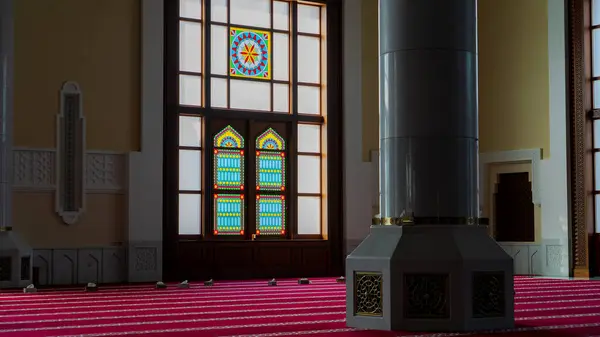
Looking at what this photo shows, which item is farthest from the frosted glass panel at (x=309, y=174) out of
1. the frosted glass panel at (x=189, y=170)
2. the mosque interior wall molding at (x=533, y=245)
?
the frosted glass panel at (x=189, y=170)

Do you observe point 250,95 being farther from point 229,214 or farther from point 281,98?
point 229,214

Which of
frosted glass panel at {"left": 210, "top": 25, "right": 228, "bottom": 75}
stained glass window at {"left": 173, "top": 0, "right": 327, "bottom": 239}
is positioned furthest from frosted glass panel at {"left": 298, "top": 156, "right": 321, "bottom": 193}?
frosted glass panel at {"left": 210, "top": 25, "right": 228, "bottom": 75}

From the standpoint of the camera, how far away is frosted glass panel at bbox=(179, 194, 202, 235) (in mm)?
10469

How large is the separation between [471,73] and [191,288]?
4.32 metres

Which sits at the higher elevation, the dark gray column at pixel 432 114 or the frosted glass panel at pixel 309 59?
the frosted glass panel at pixel 309 59

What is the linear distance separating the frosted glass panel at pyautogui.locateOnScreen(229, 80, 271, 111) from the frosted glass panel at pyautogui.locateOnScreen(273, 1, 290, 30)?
2.46ft

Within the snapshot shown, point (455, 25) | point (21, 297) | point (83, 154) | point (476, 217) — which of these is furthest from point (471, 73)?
point (83, 154)

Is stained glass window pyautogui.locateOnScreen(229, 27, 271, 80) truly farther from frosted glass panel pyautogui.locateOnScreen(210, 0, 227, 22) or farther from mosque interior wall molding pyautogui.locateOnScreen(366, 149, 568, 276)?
mosque interior wall molding pyautogui.locateOnScreen(366, 149, 568, 276)

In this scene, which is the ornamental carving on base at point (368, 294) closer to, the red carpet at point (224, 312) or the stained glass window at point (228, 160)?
the red carpet at point (224, 312)

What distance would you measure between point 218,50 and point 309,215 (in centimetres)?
228

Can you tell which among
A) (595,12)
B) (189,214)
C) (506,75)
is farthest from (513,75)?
(189,214)

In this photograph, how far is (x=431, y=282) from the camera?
494cm

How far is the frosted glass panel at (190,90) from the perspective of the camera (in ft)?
34.5

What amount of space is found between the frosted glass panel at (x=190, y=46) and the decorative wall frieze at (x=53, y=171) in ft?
4.49
